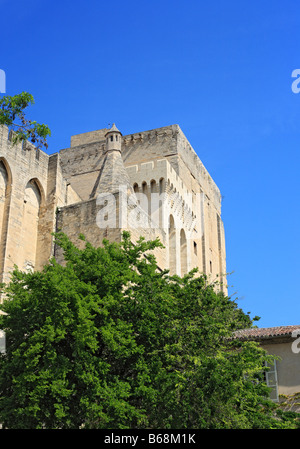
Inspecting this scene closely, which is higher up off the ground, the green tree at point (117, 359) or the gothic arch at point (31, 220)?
the gothic arch at point (31, 220)

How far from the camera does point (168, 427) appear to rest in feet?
46.9

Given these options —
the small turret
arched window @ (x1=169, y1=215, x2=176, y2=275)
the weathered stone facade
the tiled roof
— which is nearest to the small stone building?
the tiled roof

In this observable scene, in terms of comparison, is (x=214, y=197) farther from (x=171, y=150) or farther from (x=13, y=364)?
(x=13, y=364)

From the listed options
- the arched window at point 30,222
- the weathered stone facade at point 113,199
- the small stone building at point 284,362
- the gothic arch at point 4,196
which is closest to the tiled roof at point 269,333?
the small stone building at point 284,362

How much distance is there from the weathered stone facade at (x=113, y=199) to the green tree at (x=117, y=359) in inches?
220

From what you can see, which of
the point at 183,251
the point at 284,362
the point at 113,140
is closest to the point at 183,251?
the point at 183,251

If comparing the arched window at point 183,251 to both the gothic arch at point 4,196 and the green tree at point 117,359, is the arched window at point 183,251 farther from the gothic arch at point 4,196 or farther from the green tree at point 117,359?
the green tree at point 117,359

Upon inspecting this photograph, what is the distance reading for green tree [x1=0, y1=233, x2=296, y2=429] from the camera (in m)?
14.4

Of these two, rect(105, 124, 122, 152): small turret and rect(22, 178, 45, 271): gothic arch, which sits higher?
rect(105, 124, 122, 152): small turret

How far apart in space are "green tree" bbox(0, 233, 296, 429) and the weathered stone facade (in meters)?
5.59

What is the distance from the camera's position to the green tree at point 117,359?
568 inches

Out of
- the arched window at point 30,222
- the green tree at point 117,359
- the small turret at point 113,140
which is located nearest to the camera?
the green tree at point 117,359

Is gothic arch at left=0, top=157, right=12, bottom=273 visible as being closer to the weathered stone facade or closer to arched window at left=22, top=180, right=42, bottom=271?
the weathered stone facade

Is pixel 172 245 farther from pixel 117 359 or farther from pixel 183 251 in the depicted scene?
pixel 117 359
